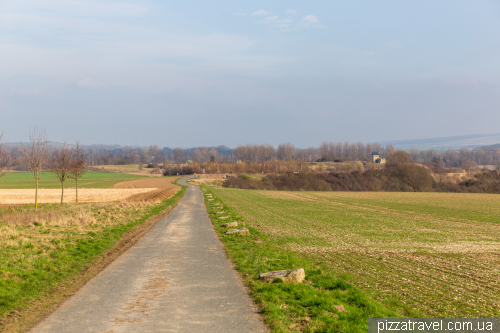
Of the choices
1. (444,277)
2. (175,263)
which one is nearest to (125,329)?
(175,263)

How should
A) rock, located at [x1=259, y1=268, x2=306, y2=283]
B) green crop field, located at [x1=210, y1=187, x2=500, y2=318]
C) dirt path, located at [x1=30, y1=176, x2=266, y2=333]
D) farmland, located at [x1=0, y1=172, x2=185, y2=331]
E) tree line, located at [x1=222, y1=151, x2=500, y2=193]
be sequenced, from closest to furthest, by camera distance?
1. dirt path, located at [x1=30, y1=176, x2=266, y2=333]
2. farmland, located at [x1=0, y1=172, x2=185, y2=331]
3. green crop field, located at [x1=210, y1=187, x2=500, y2=318]
4. rock, located at [x1=259, y1=268, x2=306, y2=283]
5. tree line, located at [x1=222, y1=151, x2=500, y2=193]

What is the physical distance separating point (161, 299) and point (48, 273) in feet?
13.9

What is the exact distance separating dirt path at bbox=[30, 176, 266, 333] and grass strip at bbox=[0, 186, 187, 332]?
1.38 ft

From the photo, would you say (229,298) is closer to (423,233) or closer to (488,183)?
(423,233)

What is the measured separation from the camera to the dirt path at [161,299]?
21.1 ft

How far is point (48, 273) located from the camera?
1003cm

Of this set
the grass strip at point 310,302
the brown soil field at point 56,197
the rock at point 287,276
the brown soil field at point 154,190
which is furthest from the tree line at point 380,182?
the rock at point 287,276

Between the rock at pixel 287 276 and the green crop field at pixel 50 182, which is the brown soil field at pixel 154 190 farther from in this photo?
the rock at pixel 287 276

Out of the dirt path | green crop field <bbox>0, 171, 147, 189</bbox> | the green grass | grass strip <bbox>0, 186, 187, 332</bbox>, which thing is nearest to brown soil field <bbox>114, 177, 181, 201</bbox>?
green crop field <bbox>0, 171, 147, 189</bbox>

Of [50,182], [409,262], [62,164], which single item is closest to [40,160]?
[62,164]

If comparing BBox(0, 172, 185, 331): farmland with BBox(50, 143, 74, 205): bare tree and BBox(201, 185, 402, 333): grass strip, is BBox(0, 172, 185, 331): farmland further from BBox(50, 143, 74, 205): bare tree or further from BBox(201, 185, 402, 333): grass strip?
BBox(50, 143, 74, 205): bare tree

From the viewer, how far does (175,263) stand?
37.9 ft

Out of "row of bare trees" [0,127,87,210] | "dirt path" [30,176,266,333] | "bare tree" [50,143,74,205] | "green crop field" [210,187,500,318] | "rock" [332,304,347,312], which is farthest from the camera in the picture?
"bare tree" [50,143,74,205]

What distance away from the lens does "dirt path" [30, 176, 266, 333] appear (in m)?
6.42
